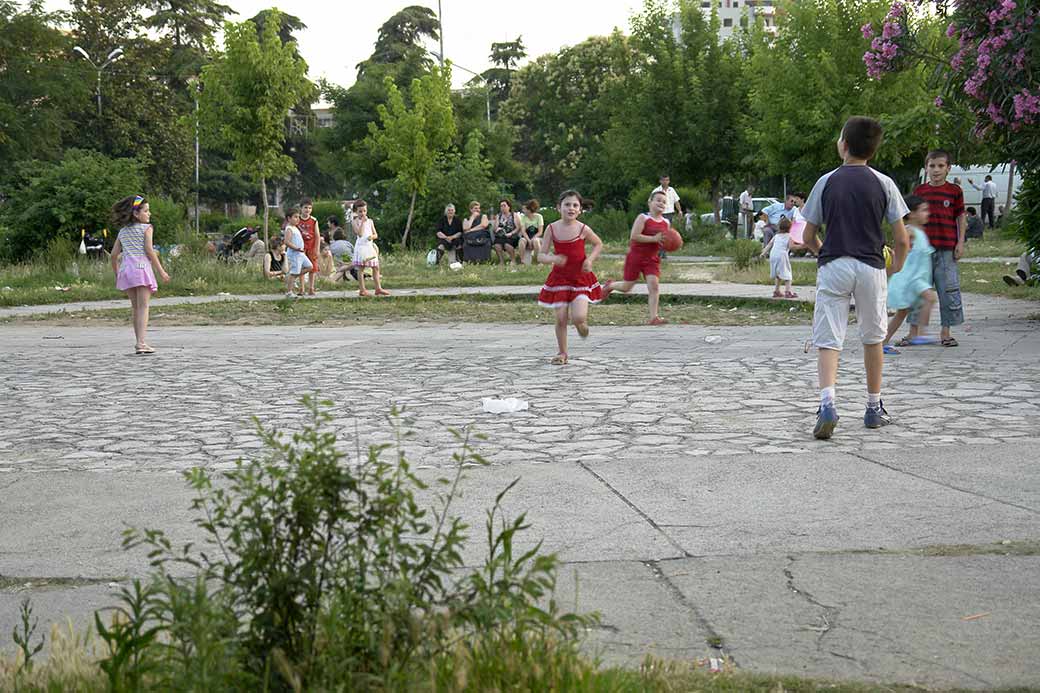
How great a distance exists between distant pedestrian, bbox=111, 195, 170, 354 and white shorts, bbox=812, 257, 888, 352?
7776 mm

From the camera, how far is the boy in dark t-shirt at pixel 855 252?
7.41m

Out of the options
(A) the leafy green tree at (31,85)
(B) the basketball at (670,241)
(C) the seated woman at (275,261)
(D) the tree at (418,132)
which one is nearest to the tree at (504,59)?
(A) the leafy green tree at (31,85)

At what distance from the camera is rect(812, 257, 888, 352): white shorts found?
7.43 m

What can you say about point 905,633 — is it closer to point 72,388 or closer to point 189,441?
point 189,441

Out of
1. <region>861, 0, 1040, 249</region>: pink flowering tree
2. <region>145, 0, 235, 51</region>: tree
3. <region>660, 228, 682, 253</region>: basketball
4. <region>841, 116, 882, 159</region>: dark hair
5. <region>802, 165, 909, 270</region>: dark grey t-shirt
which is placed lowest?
<region>660, 228, 682, 253</region>: basketball

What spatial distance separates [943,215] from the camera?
11.6 metres

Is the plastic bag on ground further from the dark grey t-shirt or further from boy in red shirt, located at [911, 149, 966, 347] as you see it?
boy in red shirt, located at [911, 149, 966, 347]

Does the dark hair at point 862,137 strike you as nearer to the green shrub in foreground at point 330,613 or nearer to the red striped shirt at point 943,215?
the red striped shirt at point 943,215

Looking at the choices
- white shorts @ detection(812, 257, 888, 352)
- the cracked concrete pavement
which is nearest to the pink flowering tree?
the cracked concrete pavement

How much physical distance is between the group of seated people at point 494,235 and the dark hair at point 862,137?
2054 centimetres

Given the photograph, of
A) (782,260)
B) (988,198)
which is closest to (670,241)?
(782,260)

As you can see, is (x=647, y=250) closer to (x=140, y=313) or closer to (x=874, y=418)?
(x=140, y=313)

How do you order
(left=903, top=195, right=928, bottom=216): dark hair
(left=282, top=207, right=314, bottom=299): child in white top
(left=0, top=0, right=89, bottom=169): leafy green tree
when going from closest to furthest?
(left=903, top=195, right=928, bottom=216): dark hair < (left=282, top=207, right=314, bottom=299): child in white top < (left=0, top=0, right=89, bottom=169): leafy green tree

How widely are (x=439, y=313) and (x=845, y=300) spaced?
10.6 metres
